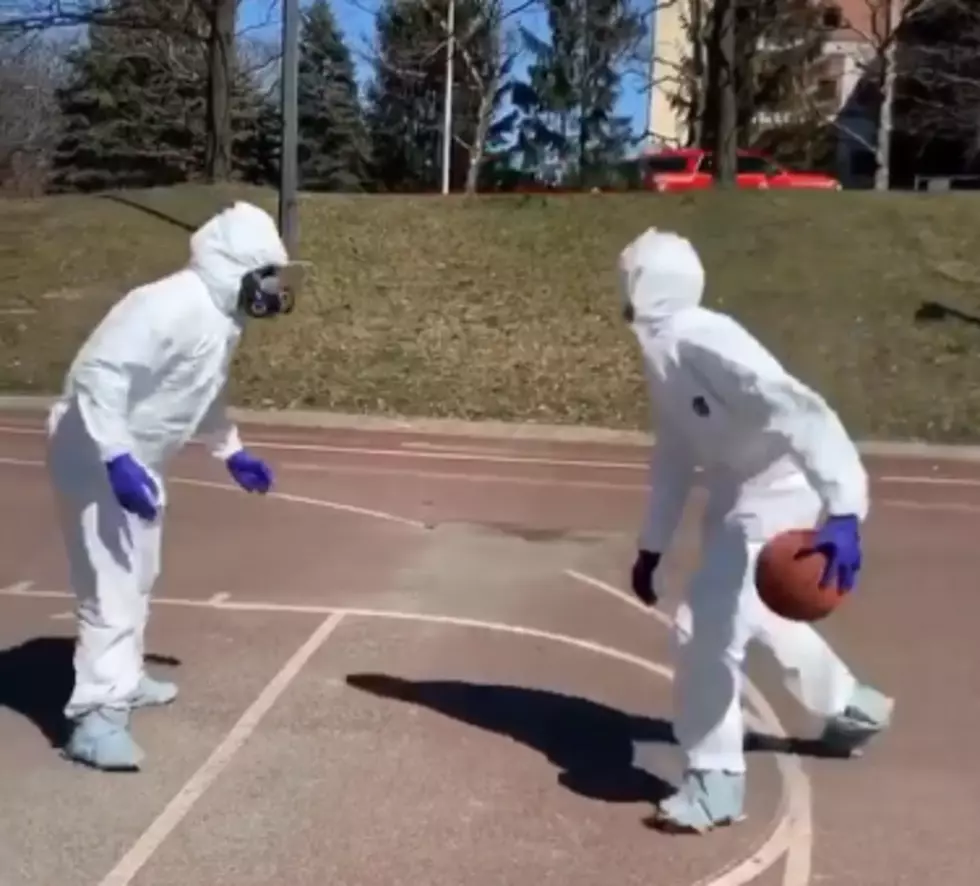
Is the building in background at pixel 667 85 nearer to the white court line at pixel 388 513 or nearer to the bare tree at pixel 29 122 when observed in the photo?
the bare tree at pixel 29 122

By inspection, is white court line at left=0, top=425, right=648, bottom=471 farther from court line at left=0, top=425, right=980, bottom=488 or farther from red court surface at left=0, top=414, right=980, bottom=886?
red court surface at left=0, top=414, right=980, bottom=886

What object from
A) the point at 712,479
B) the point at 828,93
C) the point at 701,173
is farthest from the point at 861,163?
the point at 712,479

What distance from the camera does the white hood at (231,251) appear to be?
5926mm

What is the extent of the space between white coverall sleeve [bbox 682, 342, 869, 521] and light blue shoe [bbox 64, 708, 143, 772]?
96.5 inches

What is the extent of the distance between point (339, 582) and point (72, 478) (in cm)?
355

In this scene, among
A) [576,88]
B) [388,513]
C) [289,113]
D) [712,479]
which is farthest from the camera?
[576,88]

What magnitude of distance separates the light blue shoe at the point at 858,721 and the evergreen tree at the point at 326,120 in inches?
1879

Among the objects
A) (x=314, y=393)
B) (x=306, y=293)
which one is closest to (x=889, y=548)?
(x=314, y=393)

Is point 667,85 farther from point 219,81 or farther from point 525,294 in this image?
point 525,294

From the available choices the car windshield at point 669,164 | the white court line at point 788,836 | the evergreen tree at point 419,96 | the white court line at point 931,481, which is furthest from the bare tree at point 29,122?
the white court line at point 788,836

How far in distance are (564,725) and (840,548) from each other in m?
2.04

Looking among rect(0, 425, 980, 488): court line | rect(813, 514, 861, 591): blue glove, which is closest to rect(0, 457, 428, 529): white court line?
rect(0, 425, 980, 488): court line

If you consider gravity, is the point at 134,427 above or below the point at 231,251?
below

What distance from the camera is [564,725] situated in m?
6.75
